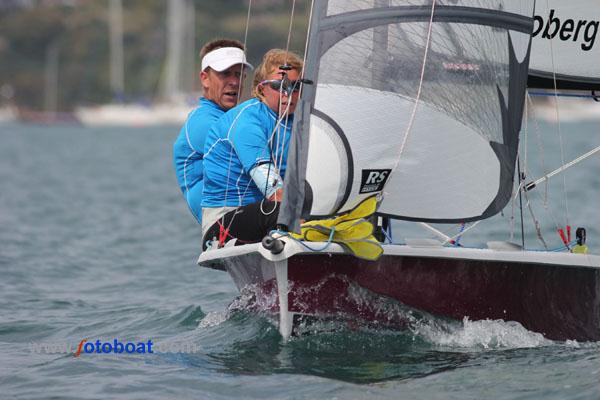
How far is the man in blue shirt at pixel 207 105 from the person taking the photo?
21.0 ft

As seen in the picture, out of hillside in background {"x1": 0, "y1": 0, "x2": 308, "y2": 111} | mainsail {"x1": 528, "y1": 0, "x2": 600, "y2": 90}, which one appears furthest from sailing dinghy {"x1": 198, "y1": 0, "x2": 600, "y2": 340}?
hillside in background {"x1": 0, "y1": 0, "x2": 308, "y2": 111}

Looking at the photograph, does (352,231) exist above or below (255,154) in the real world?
below

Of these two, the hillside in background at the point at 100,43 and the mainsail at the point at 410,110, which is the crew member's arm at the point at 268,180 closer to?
the mainsail at the point at 410,110

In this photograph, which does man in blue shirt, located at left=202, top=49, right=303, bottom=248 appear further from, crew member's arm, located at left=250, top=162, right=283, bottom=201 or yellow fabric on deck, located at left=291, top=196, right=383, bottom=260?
yellow fabric on deck, located at left=291, top=196, right=383, bottom=260

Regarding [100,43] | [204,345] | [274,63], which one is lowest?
[204,345]

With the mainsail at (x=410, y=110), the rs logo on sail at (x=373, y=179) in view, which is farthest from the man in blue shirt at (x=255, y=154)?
the rs logo on sail at (x=373, y=179)

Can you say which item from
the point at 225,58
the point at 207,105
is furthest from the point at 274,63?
the point at 207,105

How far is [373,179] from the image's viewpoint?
17.0 feet

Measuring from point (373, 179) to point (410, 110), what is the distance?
347mm

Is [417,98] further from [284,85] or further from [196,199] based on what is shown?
[196,199]

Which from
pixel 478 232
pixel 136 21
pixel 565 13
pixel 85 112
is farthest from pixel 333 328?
pixel 136 21

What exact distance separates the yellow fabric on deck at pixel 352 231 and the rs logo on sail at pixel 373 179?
50mm

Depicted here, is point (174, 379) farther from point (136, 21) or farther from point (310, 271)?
point (136, 21)

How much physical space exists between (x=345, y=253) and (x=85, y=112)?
66.6 meters
